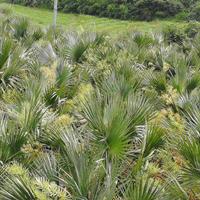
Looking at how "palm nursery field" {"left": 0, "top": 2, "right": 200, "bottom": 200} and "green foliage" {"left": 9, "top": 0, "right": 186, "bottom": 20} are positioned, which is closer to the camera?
"palm nursery field" {"left": 0, "top": 2, "right": 200, "bottom": 200}

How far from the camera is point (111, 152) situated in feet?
17.3

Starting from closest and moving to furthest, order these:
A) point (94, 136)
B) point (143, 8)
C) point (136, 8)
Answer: point (94, 136), point (143, 8), point (136, 8)

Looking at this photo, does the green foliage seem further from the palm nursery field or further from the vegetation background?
the palm nursery field

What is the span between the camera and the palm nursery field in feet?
14.6

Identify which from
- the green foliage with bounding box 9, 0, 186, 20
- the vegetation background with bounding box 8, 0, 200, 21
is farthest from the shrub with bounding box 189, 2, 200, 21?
→ the green foliage with bounding box 9, 0, 186, 20

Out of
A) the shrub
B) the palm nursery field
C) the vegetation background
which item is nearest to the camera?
the palm nursery field

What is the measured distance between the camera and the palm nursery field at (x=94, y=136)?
14.6 feet

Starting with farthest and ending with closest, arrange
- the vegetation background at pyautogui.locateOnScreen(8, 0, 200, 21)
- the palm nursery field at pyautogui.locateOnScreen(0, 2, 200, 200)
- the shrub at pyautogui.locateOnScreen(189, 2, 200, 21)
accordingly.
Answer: the vegetation background at pyautogui.locateOnScreen(8, 0, 200, 21) → the shrub at pyautogui.locateOnScreen(189, 2, 200, 21) → the palm nursery field at pyautogui.locateOnScreen(0, 2, 200, 200)

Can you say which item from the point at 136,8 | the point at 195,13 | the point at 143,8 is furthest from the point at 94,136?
the point at 136,8

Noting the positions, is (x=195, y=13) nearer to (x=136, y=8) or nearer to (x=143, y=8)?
(x=143, y=8)

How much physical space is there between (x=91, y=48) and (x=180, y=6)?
29.7 metres

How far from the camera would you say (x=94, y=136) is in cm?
550

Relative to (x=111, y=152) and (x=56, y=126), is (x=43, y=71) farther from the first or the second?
(x=111, y=152)

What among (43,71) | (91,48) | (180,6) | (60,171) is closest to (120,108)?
(60,171)
